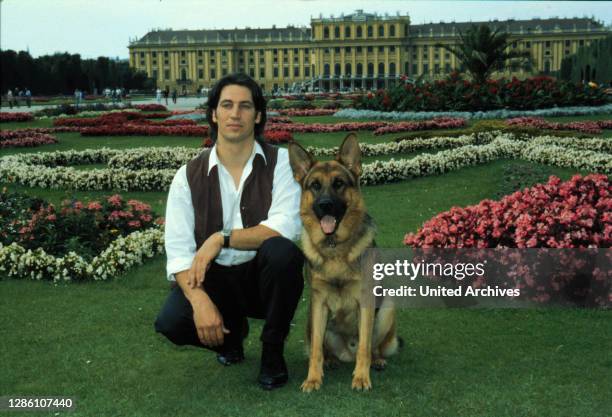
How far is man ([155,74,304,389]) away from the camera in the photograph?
3.04 meters

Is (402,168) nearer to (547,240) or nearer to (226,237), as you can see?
Answer: (547,240)

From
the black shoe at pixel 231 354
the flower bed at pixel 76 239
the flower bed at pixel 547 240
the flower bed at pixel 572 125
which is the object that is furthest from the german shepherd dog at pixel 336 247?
the flower bed at pixel 572 125

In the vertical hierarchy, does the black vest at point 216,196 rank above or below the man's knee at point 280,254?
above

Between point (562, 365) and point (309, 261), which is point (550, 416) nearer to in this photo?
point (562, 365)

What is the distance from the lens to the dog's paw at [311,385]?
10.2 feet

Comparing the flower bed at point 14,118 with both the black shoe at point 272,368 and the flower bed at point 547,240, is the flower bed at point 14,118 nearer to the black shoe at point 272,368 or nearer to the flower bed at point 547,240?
the flower bed at point 547,240

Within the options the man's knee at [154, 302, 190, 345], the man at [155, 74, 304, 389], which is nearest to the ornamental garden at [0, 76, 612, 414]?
the man at [155, 74, 304, 389]

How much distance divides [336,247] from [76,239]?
3274 mm

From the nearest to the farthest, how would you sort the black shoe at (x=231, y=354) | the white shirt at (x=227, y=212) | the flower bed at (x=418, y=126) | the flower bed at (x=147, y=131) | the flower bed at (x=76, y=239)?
the white shirt at (x=227, y=212)
the black shoe at (x=231, y=354)
the flower bed at (x=76, y=239)
the flower bed at (x=418, y=126)
the flower bed at (x=147, y=131)

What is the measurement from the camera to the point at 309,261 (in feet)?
10.2

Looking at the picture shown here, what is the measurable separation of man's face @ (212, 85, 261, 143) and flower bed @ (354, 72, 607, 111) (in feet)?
49.2

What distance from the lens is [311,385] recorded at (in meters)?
3.11

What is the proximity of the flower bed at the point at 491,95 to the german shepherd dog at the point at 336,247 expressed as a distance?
15.1 metres

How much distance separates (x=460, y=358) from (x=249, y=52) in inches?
3609
